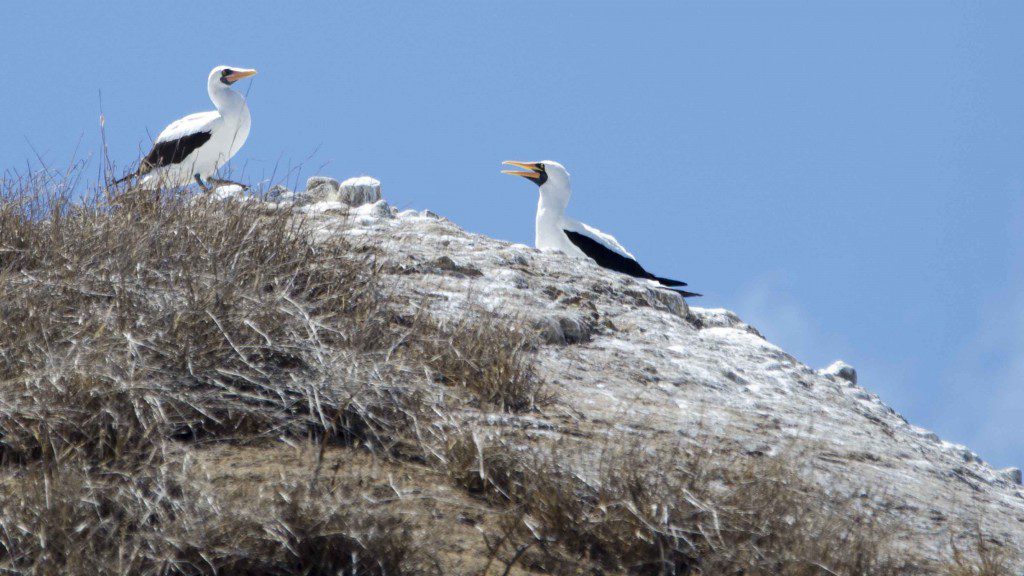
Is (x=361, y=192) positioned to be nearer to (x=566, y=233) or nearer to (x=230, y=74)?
(x=566, y=233)


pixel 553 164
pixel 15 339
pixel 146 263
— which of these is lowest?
pixel 15 339

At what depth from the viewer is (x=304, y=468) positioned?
409cm

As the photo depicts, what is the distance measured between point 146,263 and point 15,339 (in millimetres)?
799

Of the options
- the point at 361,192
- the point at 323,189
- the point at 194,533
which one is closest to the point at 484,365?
the point at 194,533

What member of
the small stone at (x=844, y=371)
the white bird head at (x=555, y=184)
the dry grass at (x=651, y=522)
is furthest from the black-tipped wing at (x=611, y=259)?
the dry grass at (x=651, y=522)

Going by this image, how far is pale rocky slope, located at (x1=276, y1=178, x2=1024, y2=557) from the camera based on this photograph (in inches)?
202

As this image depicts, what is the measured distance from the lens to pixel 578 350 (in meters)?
6.18

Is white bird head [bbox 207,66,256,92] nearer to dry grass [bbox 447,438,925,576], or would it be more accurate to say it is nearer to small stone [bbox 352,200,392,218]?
small stone [bbox 352,200,392,218]

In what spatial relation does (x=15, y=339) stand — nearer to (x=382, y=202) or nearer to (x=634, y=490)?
(x=634, y=490)

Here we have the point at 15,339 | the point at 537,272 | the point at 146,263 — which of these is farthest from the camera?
the point at 537,272

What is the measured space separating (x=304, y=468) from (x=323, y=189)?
5.44m

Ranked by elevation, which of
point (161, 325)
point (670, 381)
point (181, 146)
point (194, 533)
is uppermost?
point (181, 146)

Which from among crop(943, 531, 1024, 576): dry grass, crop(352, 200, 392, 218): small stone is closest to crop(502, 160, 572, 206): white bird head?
crop(352, 200, 392, 218): small stone

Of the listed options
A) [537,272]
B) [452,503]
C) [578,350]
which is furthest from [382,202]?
[452,503]
